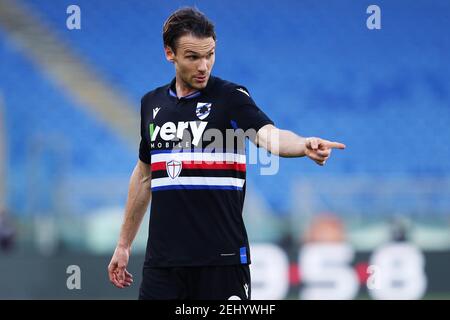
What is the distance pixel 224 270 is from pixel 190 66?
0.91 metres

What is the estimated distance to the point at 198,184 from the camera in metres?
3.96

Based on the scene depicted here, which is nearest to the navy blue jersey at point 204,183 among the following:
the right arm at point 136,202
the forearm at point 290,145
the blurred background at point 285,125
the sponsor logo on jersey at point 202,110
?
the sponsor logo on jersey at point 202,110

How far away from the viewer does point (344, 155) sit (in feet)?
45.0

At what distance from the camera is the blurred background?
11148mm

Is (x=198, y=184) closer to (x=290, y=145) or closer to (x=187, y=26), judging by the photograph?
(x=290, y=145)

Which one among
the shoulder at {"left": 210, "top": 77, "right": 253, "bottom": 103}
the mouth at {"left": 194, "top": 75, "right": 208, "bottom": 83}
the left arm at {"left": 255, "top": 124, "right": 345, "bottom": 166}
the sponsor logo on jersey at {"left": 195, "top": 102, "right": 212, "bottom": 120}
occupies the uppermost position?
the mouth at {"left": 194, "top": 75, "right": 208, "bottom": 83}

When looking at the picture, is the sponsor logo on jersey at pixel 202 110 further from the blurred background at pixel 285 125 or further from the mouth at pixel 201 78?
the blurred background at pixel 285 125

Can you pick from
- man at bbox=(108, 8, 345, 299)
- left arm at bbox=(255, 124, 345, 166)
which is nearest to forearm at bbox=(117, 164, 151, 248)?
man at bbox=(108, 8, 345, 299)

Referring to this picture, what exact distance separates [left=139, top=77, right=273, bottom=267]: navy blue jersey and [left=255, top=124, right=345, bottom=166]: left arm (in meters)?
0.07

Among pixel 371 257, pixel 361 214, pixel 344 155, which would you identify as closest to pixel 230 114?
pixel 371 257

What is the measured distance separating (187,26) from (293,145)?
82 centimetres

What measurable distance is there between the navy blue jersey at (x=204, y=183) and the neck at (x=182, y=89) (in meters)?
0.07

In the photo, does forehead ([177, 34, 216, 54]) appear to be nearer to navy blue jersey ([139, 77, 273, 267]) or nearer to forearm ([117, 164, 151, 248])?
navy blue jersey ([139, 77, 273, 267])

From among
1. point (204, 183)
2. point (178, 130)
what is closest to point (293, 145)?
point (204, 183)
